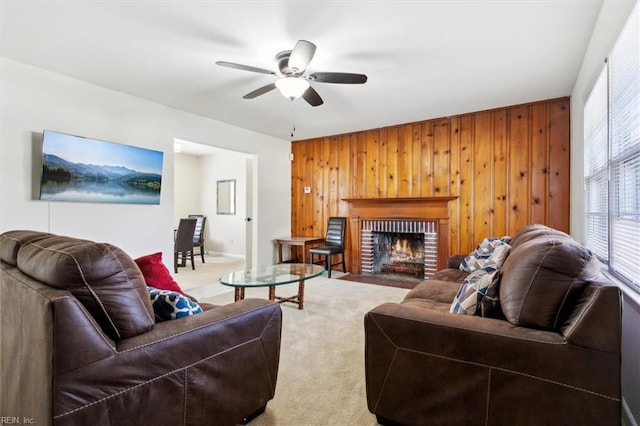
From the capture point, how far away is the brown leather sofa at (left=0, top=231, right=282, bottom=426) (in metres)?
1.01

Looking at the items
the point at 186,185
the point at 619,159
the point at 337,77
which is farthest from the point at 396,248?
the point at 186,185

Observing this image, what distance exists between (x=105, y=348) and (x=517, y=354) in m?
1.52

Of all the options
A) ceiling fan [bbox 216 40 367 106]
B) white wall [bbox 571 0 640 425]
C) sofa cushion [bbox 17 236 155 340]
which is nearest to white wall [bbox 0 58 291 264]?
ceiling fan [bbox 216 40 367 106]

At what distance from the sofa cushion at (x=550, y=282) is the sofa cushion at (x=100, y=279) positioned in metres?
1.53

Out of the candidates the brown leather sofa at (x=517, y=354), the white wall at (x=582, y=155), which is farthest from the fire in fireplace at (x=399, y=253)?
the brown leather sofa at (x=517, y=354)

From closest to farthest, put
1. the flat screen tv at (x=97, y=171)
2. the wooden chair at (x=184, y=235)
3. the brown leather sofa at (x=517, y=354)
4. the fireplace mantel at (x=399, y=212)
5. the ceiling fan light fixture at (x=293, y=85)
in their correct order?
the brown leather sofa at (x=517, y=354) < the ceiling fan light fixture at (x=293, y=85) < the flat screen tv at (x=97, y=171) < the fireplace mantel at (x=399, y=212) < the wooden chair at (x=184, y=235)

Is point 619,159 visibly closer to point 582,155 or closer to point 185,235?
point 582,155

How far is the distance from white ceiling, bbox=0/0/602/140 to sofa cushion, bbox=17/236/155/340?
1686 millimetres

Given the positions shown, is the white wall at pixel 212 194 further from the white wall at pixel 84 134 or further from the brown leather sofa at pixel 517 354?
the brown leather sofa at pixel 517 354

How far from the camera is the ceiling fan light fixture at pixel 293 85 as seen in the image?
101 inches

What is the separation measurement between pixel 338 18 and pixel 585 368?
2.28 metres

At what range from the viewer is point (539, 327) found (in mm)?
1280

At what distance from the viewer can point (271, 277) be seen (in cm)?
297

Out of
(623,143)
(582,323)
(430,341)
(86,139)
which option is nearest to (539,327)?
(582,323)
